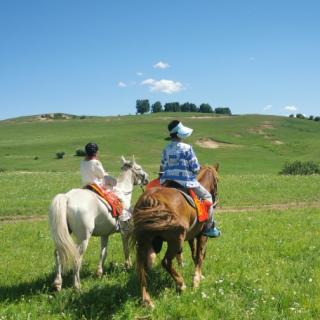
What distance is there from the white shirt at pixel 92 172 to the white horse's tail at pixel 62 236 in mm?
1448

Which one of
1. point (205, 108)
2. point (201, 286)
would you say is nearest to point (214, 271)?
point (201, 286)

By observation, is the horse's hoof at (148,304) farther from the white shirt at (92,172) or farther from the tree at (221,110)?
the tree at (221,110)

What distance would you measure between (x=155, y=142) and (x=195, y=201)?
83.0m

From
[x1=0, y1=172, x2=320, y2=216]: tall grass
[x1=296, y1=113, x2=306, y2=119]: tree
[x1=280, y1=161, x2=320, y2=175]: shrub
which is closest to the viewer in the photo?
[x1=0, y1=172, x2=320, y2=216]: tall grass

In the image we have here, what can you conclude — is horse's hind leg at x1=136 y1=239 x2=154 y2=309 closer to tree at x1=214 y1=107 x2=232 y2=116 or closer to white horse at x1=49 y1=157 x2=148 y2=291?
white horse at x1=49 y1=157 x2=148 y2=291

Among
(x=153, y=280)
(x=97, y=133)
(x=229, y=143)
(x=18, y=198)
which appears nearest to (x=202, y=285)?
(x=153, y=280)

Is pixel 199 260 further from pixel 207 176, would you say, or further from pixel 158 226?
pixel 158 226

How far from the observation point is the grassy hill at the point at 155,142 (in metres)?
69.1

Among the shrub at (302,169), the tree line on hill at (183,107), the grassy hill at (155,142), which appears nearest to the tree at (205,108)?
the tree line on hill at (183,107)

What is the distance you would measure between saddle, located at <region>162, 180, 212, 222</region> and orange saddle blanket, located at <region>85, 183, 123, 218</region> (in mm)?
1452

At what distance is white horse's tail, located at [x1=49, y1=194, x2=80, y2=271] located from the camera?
871cm

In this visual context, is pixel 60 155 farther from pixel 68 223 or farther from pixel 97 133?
pixel 68 223

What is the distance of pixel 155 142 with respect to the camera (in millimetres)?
91875

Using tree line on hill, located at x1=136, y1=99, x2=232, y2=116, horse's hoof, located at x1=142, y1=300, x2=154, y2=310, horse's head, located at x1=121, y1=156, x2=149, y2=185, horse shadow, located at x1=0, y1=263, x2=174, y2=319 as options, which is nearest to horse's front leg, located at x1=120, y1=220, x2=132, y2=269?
horse shadow, located at x1=0, y1=263, x2=174, y2=319
